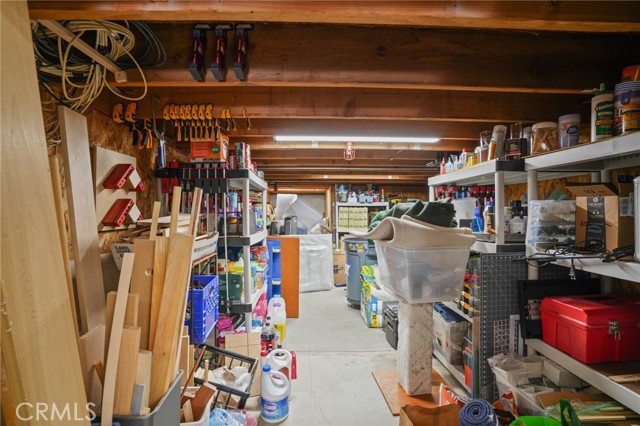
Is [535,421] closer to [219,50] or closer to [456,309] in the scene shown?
[456,309]

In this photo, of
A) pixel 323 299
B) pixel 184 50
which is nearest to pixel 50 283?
pixel 184 50

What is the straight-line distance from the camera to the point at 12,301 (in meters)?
0.80

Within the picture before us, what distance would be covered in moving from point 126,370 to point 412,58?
76.2 inches

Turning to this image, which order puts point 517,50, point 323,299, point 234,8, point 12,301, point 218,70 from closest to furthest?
point 12,301 < point 234,8 < point 218,70 < point 517,50 < point 323,299

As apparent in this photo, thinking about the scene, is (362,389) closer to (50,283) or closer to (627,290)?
(627,290)

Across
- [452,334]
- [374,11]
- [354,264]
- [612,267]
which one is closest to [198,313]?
[374,11]

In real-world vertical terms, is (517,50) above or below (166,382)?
above

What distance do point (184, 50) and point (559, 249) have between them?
2360mm

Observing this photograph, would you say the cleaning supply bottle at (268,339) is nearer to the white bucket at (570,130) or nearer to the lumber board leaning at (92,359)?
the lumber board leaning at (92,359)

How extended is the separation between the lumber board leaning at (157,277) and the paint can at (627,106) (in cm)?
213

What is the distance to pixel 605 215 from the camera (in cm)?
163

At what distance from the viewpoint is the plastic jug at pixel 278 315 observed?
363 centimetres

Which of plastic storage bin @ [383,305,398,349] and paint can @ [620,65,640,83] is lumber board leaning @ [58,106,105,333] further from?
plastic storage bin @ [383,305,398,349]

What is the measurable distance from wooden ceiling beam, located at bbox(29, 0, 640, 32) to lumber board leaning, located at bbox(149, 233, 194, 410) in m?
0.83
